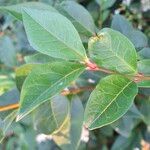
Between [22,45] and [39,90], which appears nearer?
[39,90]

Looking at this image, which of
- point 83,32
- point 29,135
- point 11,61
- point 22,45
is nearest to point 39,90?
point 83,32

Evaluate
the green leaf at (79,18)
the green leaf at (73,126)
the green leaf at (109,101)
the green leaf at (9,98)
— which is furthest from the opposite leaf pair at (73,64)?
the green leaf at (73,126)

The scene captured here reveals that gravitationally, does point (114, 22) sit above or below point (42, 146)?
above

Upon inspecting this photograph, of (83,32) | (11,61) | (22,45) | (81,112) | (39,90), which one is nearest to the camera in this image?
(39,90)

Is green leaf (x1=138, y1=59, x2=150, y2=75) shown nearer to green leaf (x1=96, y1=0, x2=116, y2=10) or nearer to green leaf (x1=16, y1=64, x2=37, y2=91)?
green leaf (x1=16, y1=64, x2=37, y2=91)

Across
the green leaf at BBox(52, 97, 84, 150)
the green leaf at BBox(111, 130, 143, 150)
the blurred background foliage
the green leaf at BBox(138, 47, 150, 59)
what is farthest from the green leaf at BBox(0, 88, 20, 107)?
the green leaf at BBox(111, 130, 143, 150)

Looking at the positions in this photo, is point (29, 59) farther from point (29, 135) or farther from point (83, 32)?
point (29, 135)
